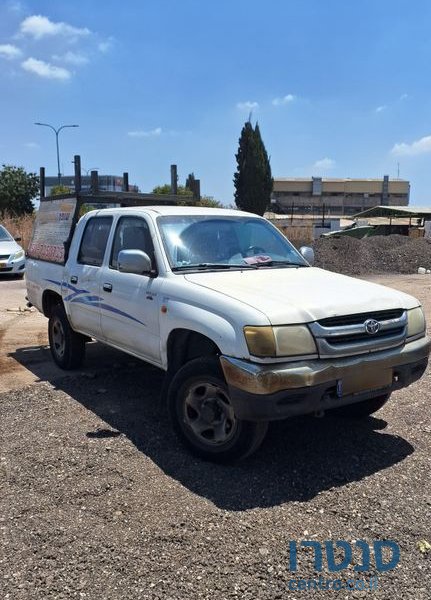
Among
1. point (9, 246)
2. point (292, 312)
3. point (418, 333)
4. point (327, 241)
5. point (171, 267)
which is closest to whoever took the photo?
point (292, 312)

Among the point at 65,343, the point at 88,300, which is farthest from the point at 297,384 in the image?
the point at 65,343

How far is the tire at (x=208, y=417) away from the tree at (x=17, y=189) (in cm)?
3443

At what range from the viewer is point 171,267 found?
4.67 meters

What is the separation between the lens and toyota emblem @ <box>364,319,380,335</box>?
3.89 meters

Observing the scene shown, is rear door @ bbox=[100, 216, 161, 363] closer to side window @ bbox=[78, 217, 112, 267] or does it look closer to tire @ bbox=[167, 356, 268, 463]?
side window @ bbox=[78, 217, 112, 267]

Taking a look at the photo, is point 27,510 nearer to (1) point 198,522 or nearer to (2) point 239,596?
(1) point 198,522

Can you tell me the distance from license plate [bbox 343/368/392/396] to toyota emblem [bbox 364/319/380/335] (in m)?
0.27

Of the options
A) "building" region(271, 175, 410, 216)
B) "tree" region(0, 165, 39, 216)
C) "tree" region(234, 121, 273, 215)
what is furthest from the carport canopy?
"building" region(271, 175, 410, 216)

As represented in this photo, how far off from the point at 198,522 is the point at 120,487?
2.23 feet

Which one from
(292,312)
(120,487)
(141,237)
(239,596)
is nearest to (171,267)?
(141,237)

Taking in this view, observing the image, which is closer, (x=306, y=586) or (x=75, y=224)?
(x=306, y=586)

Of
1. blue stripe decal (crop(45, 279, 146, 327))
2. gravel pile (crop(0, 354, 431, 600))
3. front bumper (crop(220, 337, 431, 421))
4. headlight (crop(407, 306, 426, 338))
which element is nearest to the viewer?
gravel pile (crop(0, 354, 431, 600))

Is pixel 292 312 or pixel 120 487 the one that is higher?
pixel 292 312

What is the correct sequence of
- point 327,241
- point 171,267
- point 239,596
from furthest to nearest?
point 327,241 < point 171,267 < point 239,596
